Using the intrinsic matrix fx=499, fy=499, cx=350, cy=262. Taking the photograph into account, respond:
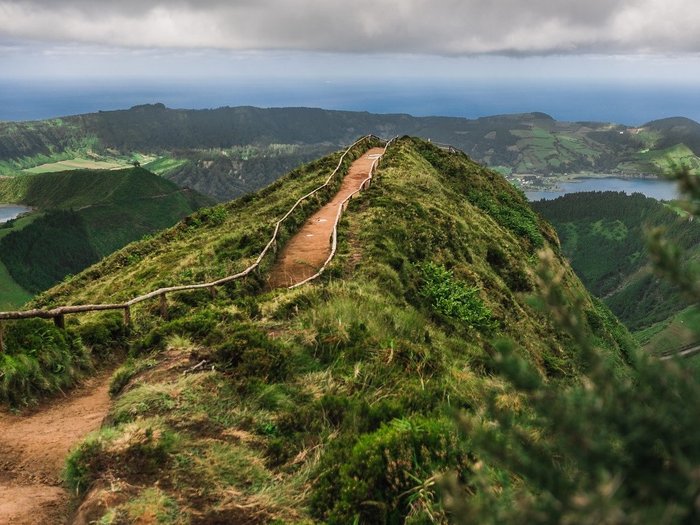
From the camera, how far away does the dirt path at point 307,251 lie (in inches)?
703

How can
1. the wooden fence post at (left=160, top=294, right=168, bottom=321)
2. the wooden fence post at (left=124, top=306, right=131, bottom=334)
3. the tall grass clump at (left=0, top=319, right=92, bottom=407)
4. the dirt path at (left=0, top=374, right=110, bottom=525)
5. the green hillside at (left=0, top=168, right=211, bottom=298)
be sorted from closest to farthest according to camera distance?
the dirt path at (left=0, top=374, right=110, bottom=525), the tall grass clump at (left=0, top=319, right=92, bottom=407), the wooden fence post at (left=124, top=306, right=131, bottom=334), the wooden fence post at (left=160, top=294, right=168, bottom=321), the green hillside at (left=0, top=168, right=211, bottom=298)

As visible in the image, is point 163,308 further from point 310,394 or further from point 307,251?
point 310,394

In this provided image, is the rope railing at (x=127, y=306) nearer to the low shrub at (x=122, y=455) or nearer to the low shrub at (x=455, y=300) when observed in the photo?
the low shrub at (x=122, y=455)

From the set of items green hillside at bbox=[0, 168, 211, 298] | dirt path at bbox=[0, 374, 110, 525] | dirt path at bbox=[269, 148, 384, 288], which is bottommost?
green hillside at bbox=[0, 168, 211, 298]

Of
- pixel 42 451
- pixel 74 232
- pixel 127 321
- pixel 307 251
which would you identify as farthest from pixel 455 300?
pixel 74 232

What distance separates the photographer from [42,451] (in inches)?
334

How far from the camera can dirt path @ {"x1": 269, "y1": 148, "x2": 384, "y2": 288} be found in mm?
17844

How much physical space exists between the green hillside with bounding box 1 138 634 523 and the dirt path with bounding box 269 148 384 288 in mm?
741

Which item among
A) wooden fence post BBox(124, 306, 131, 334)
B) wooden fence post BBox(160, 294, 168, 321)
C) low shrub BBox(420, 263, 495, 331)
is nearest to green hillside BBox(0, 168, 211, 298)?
wooden fence post BBox(160, 294, 168, 321)

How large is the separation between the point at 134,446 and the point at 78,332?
731cm

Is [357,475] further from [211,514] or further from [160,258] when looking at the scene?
[160,258]

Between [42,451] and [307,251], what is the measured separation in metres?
13.1

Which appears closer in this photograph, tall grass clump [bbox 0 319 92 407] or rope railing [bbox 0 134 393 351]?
tall grass clump [bbox 0 319 92 407]

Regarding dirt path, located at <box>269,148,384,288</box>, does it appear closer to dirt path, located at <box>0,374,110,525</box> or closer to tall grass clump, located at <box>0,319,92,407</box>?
tall grass clump, located at <box>0,319,92,407</box>
